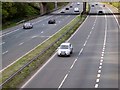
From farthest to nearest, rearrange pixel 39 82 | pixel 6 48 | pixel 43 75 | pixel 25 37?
pixel 25 37
pixel 6 48
pixel 43 75
pixel 39 82

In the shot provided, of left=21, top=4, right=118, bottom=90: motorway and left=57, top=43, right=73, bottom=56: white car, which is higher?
left=57, top=43, right=73, bottom=56: white car

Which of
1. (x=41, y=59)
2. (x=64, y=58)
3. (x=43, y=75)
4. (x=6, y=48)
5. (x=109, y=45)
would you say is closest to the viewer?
(x=43, y=75)

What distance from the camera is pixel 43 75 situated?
1350 inches

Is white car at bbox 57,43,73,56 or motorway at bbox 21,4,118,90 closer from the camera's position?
motorway at bbox 21,4,118,90

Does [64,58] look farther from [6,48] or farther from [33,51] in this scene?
[6,48]

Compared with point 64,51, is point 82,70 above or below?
below

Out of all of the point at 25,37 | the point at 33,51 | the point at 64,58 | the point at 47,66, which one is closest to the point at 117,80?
the point at 47,66

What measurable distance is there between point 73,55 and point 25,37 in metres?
18.7

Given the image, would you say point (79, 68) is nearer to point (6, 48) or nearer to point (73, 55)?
point (73, 55)

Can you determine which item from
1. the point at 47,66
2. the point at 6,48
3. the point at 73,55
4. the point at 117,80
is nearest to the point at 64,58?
the point at 73,55

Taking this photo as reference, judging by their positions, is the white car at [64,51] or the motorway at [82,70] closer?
the motorway at [82,70]

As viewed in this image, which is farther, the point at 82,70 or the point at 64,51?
the point at 64,51

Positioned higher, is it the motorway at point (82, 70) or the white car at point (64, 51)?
the white car at point (64, 51)

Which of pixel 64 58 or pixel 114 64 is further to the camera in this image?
pixel 64 58
